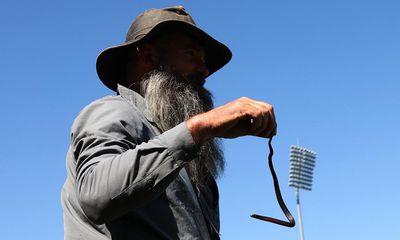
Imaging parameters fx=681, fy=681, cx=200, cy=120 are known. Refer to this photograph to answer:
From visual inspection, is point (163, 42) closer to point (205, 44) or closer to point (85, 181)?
point (205, 44)

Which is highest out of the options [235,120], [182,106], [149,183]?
[235,120]

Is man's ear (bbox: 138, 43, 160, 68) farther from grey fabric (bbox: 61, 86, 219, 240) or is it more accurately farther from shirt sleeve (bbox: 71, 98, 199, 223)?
shirt sleeve (bbox: 71, 98, 199, 223)

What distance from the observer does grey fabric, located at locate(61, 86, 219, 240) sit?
2346 mm

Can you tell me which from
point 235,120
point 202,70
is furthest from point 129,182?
point 202,70

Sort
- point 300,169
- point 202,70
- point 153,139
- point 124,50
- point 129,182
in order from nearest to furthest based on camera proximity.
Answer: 1. point 129,182
2. point 153,139
3. point 202,70
4. point 124,50
5. point 300,169

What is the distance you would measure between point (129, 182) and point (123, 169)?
0.16ft

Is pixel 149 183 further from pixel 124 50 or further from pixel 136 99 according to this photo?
pixel 124 50

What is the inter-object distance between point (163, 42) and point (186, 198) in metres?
1.18

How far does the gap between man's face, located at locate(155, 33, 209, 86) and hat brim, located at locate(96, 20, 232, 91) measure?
0.17ft

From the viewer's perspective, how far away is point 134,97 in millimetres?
3266

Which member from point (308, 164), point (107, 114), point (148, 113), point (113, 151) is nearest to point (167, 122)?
point (148, 113)

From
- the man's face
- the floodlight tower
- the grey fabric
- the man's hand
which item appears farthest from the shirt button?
the floodlight tower

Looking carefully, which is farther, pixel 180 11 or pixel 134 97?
pixel 180 11

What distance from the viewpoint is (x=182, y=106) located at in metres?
3.36
